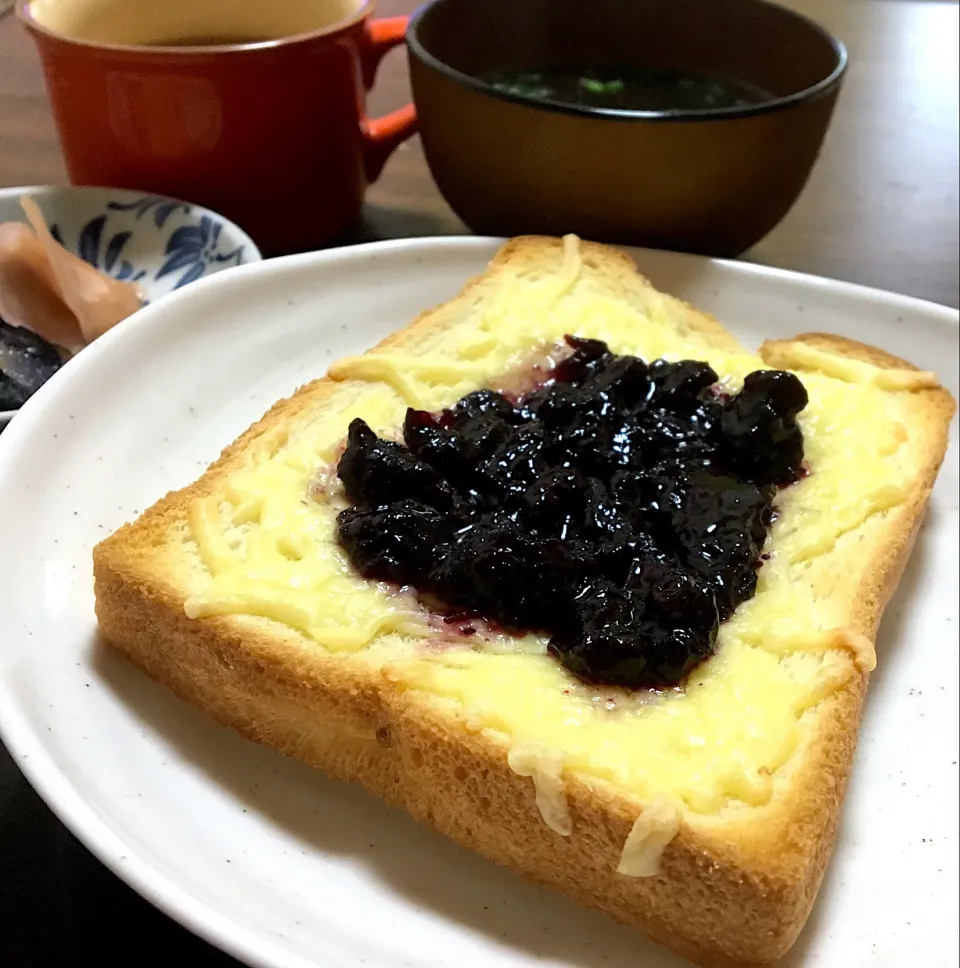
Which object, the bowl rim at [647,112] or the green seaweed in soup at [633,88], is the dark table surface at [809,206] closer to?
the green seaweed in soup at [633,88]

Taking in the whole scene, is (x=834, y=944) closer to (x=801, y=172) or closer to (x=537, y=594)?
(x=537, y=594)

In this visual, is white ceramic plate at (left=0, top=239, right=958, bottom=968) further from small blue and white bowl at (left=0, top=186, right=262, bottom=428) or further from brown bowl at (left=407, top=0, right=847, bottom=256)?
brown bowl at (left=407, top=0, right=847, bottom=256)

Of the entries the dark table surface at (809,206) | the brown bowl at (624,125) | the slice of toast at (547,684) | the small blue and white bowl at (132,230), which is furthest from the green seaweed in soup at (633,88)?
the slice of toast at (547,684)

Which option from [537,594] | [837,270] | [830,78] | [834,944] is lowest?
[834,944]

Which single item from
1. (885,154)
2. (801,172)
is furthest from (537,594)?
(885,154)

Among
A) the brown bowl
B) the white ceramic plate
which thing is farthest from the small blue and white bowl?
the brown bowl
